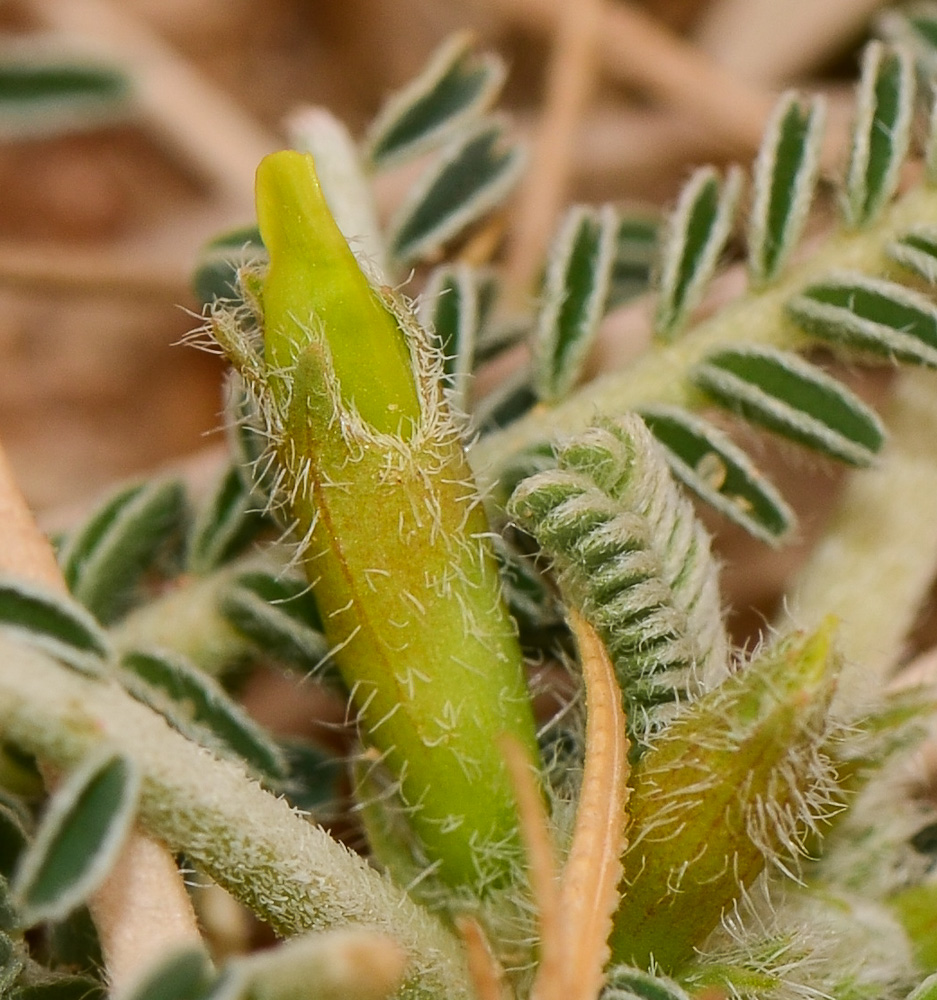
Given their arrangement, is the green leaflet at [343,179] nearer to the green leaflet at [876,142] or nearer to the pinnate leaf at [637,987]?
the green leaflet at [876,142]

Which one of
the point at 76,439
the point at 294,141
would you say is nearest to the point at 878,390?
the point at 294,141

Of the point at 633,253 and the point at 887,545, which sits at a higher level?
the point at 633,253

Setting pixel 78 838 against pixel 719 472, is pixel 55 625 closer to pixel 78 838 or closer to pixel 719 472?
pixel 78 838

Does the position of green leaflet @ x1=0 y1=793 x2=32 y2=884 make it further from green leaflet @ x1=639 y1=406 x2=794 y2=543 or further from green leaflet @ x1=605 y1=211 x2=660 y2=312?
green leaflet @ x1=605 y1=211 x2=660 y2=312

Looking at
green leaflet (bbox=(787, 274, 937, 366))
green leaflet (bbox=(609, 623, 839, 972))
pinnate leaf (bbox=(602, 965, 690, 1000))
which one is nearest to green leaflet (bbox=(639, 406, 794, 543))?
green leaflet (bbox=(787, 274, 937, 366))

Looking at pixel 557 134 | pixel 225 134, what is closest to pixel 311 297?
pixel 557 134

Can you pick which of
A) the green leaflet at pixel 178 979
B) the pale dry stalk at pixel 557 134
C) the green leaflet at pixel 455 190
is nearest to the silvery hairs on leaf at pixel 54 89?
the green leaflet at pixel 455 190

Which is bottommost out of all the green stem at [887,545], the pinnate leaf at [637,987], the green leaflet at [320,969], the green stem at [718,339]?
the pinnate leaf at [637,987]
